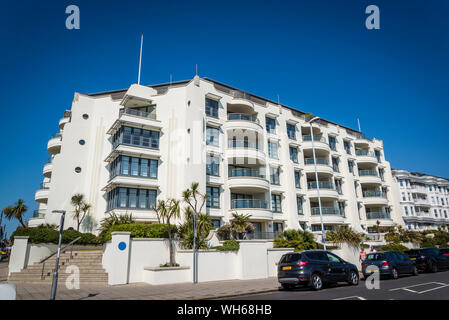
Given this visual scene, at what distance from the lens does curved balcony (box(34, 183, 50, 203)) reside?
29117 mm

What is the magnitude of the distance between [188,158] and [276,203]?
11.8 meters

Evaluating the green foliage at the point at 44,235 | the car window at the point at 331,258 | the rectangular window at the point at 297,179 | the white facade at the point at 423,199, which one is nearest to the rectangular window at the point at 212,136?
the rectangular window at the point at 297,179

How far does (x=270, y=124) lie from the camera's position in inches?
1352

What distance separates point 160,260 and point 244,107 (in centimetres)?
1976

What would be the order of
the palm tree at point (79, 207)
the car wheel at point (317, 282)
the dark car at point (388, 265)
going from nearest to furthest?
the car wheel at point (317, 282)
the dark car at point (388, 265)
the palm tree at point (79, 207)

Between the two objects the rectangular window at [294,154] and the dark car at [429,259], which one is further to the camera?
the rectangular window at [294,154]

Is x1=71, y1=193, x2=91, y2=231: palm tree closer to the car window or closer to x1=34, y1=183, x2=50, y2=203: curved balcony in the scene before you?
x1=34, y1=183, x2=50, y2=203: curved balcony

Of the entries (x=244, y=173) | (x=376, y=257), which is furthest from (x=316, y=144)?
(x=376, y=257)

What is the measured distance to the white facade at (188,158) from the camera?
A: 26297 millimetres

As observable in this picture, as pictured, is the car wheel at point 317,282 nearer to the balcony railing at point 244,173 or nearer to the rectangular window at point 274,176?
the balcony railing at point 244,173

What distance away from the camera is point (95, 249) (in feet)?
73.9

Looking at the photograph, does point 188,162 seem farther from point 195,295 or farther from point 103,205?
point 195,295

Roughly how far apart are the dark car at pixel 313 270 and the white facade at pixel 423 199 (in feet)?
155

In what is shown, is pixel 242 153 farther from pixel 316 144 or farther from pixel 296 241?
pixel 316 144
